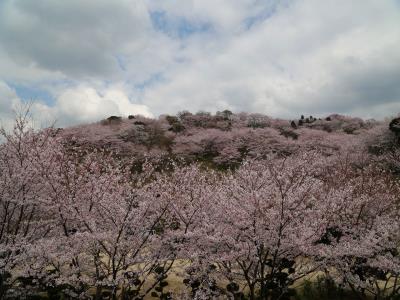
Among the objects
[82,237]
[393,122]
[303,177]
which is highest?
[393,122]

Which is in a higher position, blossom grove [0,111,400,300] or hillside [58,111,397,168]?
hillside [58,111,397,168]

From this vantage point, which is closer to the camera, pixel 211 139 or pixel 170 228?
pixel 170 228

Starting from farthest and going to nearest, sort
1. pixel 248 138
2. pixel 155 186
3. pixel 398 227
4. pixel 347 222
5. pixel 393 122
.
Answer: pixel 248 138 < pixel 393 122 < pixel 347 222 < pixel 398 227 < pixel 155 186

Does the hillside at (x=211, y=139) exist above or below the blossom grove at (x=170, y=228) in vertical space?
above

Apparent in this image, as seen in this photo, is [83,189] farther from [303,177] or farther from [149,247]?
[303,177]

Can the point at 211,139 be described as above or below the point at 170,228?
above

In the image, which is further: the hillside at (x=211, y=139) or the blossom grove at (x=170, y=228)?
the hillside at (x=211, y=139)

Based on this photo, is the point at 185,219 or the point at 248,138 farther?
the point at 248,138

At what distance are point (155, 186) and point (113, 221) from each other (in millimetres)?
1644

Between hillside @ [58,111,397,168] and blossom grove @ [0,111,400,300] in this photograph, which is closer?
blossom grove @ [0,111,400,300]

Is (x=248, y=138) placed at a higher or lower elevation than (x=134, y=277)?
higher

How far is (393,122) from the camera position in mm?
37781

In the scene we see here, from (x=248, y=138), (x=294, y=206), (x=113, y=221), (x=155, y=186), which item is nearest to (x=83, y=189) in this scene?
(x=113, y=221)

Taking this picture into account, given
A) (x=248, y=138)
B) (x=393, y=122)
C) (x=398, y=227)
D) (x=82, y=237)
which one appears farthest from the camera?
(x=248, y=138)
